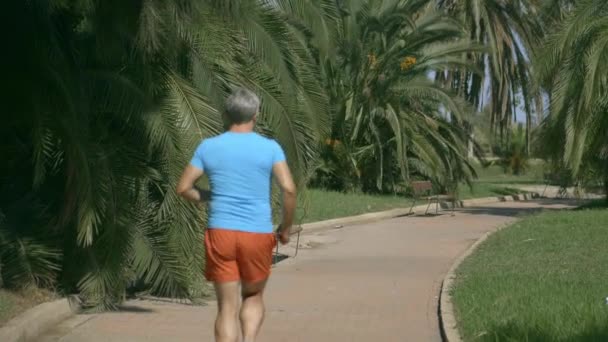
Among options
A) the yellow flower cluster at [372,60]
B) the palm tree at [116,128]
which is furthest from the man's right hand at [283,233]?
the yellow flower cluster at [372,60]

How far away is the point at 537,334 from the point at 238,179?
3.00m

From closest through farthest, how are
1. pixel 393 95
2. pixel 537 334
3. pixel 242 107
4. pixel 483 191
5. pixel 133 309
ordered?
pixel 242 107, pixel 537 334, pixel 133 309, pixel 393 95, pixel 483 191

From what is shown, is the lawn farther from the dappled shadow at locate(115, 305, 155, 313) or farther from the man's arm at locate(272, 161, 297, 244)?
the man's arm at locate(272, 161, 297, 244)

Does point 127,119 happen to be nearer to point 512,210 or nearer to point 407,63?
point 512,210

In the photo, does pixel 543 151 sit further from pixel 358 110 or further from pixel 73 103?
pixel 73 103

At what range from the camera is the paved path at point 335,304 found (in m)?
→ 9.57

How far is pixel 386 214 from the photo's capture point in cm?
2559

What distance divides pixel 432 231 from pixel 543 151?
4345 mm

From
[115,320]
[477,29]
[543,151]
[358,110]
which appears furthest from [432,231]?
[477,29]

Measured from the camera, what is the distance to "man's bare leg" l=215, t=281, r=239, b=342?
6883mm

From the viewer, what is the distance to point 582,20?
21812mm

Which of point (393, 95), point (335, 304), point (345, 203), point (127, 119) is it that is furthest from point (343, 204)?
point (127, 119)

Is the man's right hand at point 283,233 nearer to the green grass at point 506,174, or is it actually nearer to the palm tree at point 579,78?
the palm tree at point 579,78

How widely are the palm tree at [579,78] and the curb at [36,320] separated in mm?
13366
